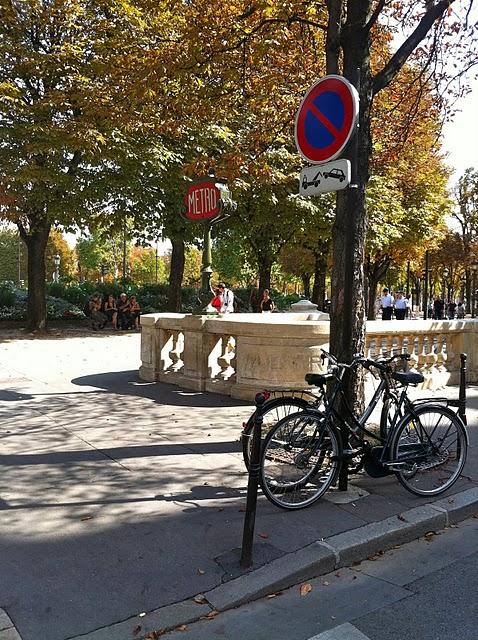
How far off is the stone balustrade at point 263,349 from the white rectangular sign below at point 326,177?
285 centimetres

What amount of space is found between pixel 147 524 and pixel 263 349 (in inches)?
155

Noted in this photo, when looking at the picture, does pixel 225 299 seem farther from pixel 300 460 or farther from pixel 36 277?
pixel 300 460

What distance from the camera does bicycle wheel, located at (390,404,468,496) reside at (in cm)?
490

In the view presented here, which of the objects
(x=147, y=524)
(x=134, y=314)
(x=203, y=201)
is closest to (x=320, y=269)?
(x=134, y=314)

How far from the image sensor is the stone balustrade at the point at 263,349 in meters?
7.74

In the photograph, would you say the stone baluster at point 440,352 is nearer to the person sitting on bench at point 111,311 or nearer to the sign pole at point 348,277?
the sign pole at point 348,277

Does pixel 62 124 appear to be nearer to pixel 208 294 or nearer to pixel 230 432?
pixel 208 294

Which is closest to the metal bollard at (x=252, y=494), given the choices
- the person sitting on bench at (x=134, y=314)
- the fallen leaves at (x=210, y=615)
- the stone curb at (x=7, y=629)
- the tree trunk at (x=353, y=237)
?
the fallen leaves at (x=210, y=615)

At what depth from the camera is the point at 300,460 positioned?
4.57 metres

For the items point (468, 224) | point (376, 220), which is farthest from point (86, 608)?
point (468, 224)

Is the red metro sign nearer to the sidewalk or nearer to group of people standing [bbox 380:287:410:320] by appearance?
the sidewalk

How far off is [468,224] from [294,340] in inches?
1560

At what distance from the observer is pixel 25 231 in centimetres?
1988

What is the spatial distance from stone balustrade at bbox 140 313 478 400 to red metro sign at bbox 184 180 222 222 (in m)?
1.55
